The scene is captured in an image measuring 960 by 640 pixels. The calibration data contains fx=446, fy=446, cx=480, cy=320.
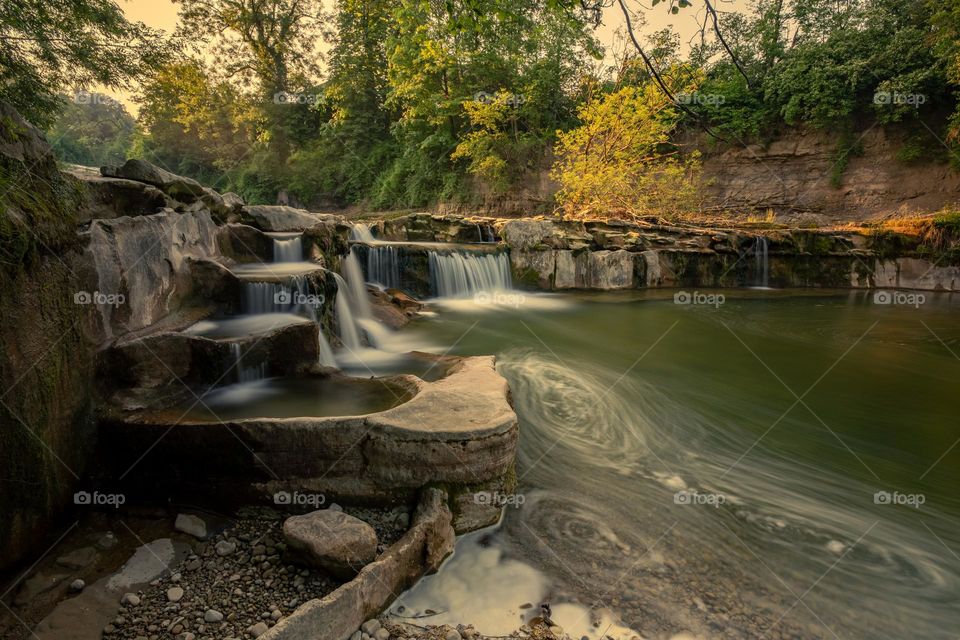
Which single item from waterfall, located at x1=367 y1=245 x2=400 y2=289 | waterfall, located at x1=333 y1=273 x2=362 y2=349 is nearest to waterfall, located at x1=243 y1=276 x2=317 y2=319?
waterfall, located at x1=333 y1=273 x2=362 y2=349

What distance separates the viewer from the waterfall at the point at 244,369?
4.44 metres

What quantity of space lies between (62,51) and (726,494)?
10.0m

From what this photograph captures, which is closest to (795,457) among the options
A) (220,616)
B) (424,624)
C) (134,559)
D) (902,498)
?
(902,498)

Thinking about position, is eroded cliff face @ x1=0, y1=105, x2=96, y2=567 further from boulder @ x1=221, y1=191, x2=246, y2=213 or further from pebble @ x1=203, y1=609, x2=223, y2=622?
boulder @ x1=221, y1=191, x2=246, y2=213

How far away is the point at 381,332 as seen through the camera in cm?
802

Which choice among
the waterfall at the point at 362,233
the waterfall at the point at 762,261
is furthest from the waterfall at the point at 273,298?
the waterfall at the point at 762,261

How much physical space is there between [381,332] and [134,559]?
5385mm

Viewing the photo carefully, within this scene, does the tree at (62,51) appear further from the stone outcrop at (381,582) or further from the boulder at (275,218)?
the stone outcrop at (381,582)

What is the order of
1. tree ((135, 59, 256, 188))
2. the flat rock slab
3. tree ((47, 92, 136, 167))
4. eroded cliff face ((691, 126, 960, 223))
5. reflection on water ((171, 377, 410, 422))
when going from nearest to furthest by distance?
the flat rock slab, reflection on water ((171, 377, 410, 422)), eroded cliff face ((691, 126, 960, 223)), tree ((135, 59, 256, 188)), tree ((47, 92, 136, 167))

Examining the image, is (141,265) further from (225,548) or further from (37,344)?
(225,548)

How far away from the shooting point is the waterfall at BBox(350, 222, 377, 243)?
13140 mm

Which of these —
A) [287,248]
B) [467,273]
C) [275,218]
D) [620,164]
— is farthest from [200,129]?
[287,248]

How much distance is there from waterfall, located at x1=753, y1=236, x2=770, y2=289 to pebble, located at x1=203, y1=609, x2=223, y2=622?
53.5ft

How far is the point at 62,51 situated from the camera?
6414mm
